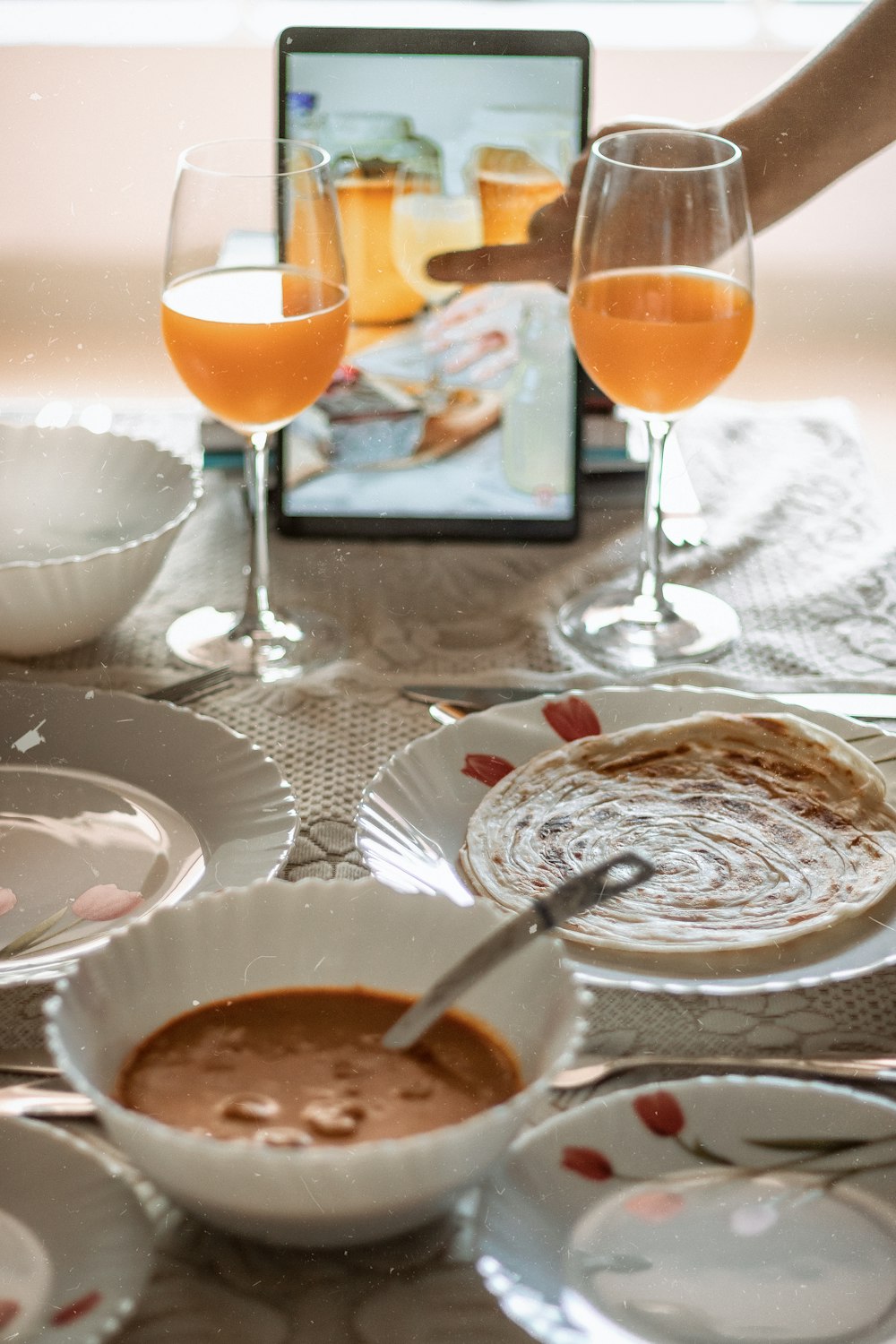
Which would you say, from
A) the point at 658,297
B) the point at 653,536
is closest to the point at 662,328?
the point at 658,297

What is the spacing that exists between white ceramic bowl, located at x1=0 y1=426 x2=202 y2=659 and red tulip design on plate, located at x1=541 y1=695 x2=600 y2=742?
24 centimetres

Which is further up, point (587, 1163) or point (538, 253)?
point (538, 253)

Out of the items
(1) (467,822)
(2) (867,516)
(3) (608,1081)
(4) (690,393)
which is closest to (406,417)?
(4) (690,393)

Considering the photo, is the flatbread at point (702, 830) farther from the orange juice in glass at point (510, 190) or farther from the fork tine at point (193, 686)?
the orange juice in glass at point (510, 190)

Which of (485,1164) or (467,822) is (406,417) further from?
(485,1164)

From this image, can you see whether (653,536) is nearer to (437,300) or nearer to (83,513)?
(437,300)

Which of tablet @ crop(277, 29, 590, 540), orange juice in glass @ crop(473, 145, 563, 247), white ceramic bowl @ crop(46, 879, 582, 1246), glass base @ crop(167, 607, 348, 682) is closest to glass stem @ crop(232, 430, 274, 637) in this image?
glass base @ crop(167, 607, 348, 682)

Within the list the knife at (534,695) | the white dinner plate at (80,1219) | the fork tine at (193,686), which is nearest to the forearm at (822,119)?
the knife at (534,695)

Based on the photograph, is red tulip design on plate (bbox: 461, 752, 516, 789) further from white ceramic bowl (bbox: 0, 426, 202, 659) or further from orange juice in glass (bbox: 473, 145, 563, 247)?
orange juice in glass (bbox: 473, 145, 563, 247)

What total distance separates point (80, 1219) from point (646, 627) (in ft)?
1.79

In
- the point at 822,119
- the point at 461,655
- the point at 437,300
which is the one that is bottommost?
the point at 461,655

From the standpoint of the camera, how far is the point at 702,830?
2.06 feet

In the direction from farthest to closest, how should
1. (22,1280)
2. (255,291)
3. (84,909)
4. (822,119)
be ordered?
(822,119) → (255,291) → (84,909) → (22,1280)

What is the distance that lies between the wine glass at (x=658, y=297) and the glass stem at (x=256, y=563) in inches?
7.2
